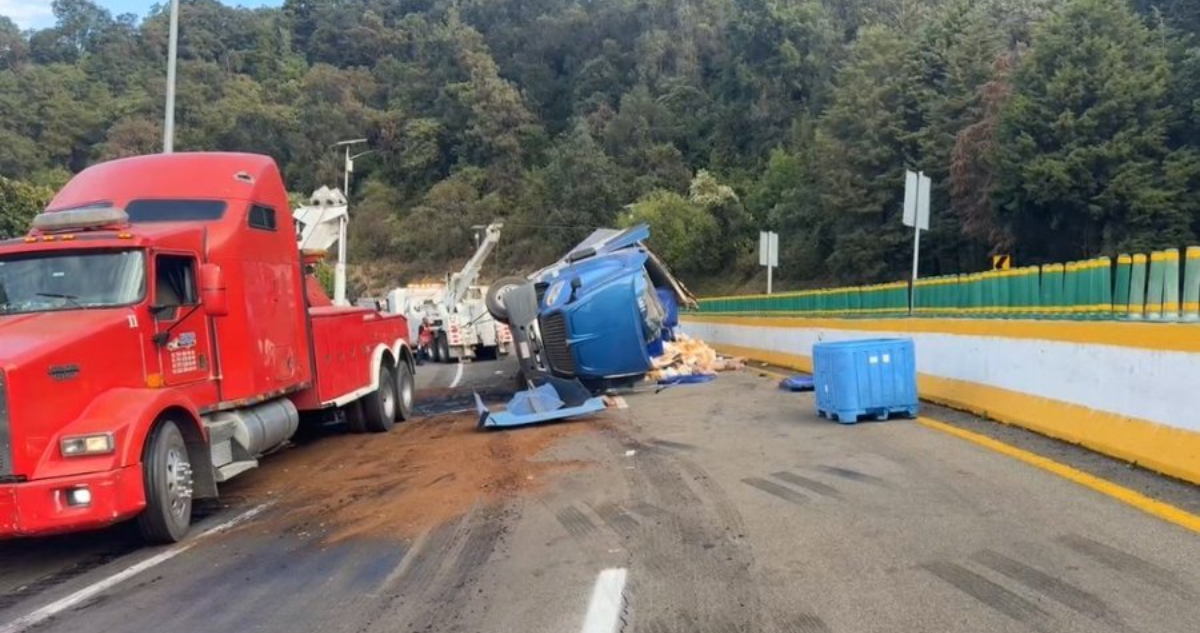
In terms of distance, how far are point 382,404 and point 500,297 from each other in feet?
20.8

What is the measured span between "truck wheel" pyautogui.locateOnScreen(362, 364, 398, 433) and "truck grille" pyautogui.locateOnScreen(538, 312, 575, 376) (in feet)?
9.21

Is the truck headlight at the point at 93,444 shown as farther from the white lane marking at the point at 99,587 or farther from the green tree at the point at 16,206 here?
the green tree at the point at 16,206

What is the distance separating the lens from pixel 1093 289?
31.2 feet

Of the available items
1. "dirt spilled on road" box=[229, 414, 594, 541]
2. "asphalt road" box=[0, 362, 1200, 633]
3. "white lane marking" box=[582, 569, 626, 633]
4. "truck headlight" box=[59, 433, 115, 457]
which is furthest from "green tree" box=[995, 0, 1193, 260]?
"truck headlight" box=[59, 433, 115, 457]

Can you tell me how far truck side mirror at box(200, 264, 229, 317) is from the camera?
867cm

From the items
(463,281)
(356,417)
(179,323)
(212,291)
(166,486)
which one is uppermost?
(212,291)

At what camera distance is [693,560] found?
240 inches

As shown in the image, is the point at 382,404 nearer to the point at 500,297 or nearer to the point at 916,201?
the point at 500,297

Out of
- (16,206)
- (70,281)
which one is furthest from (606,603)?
(16,206)

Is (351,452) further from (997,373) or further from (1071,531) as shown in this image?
(1071,531)

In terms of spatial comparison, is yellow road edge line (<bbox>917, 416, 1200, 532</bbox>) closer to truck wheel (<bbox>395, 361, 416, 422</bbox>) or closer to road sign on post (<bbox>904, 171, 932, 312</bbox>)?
road sign on post (<bbox>904, 171, 932, 312</bbox>)

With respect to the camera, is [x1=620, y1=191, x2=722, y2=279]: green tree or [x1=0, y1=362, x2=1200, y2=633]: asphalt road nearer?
[x1=0, y1=362, x2=1200, y2=633]: asphalt road

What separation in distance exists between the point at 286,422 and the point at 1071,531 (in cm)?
776

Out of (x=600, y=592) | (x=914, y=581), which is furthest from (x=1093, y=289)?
(x=600, y=592)
